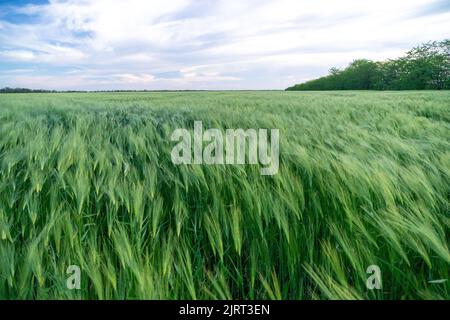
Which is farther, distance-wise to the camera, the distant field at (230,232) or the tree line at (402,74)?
the tree line at (402,74)

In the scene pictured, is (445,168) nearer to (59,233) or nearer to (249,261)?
(249,261)

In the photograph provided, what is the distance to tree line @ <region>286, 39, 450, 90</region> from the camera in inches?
1176

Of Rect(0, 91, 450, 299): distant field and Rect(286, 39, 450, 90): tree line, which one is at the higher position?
Rect(286, 39, 450, 90): tree line

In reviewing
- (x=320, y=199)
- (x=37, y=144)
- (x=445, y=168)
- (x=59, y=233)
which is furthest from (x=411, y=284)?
(x=37, y=144)

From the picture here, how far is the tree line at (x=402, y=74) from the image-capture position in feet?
98.0

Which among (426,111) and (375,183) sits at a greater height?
(426,111)

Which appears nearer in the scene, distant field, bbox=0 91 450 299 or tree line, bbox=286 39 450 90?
distant field, bbox=0 91 450 299

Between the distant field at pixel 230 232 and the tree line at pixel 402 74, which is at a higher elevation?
the tree line at pixel 402 74

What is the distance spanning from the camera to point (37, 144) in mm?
1285

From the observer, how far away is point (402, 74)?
34125mm

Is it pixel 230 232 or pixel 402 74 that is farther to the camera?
pixel 402 74

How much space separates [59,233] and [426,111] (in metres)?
4.53
